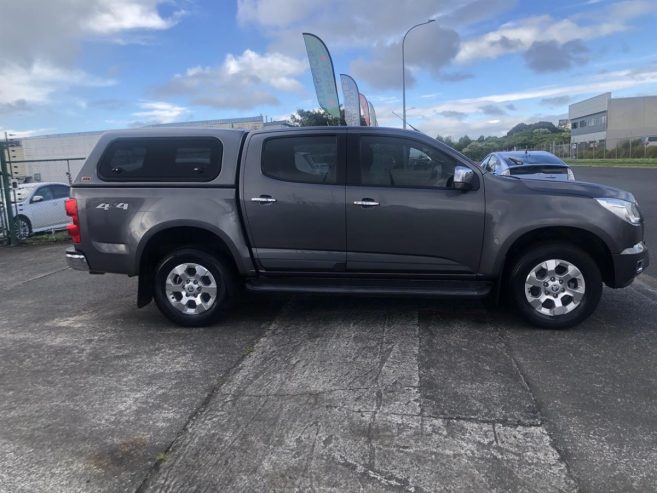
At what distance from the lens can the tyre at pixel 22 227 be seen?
12110 mm

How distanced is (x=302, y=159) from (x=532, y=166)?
7.49 metres

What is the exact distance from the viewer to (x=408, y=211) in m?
5.26

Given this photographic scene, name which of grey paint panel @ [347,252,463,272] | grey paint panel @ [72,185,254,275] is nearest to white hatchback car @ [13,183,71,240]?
grey paint panel @ [72,185,254,275]

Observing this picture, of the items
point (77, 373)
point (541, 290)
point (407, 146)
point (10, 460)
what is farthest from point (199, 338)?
point (541, 290)

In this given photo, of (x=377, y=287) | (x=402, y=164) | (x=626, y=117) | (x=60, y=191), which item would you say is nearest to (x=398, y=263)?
(x=377, y=287)

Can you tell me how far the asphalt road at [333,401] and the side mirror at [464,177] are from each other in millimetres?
1366

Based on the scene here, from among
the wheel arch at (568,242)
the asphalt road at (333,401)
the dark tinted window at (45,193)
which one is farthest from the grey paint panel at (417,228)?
the dark tinted window at (45,193)

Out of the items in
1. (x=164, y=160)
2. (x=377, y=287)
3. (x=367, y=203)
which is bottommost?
(x=377, y=287)

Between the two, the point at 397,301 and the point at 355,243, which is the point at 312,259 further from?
the point at 397,301

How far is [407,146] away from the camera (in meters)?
5.38

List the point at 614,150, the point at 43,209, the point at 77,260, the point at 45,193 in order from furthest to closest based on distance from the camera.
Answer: the point at 614,150 < the point at 45,193 < the point at 43,209 < the point at 77,260

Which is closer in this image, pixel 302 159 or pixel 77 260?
pixel 302 159

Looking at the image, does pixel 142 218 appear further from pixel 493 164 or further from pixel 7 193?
pixel 493 164

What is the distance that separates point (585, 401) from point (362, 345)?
1.87 m
